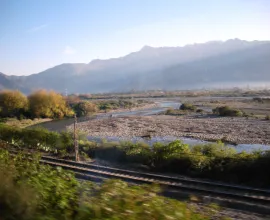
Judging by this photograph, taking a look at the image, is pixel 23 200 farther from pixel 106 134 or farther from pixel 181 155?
pixel 106 134

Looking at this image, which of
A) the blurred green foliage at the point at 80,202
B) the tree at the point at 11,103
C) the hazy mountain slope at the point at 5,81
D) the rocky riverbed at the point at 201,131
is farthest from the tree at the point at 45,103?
the blurred green foliage at the point at 80,202

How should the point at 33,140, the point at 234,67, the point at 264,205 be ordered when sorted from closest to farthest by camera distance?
the point at 264,205 → the point at 33,140 → the point at 234,67

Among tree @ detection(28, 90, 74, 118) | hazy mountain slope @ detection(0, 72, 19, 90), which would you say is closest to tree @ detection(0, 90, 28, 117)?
tree @ detection(28, 90, 74, 118)

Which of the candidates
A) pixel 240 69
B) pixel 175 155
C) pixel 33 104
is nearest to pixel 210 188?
pixel 175 155

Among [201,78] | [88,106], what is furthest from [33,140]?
[201,78]

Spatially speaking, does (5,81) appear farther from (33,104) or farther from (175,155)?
(175,155)

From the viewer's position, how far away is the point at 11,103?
54906 millimetres

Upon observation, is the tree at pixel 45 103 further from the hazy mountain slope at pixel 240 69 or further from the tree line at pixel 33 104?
the hazy mountain slope at pixel 240 69

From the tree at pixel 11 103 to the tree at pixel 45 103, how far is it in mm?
1703

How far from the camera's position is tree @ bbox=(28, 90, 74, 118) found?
56031 mm

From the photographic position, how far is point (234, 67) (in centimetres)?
17650

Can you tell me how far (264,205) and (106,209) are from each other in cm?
889

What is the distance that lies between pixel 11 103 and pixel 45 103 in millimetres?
5634

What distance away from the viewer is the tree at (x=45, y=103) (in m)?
56.0
